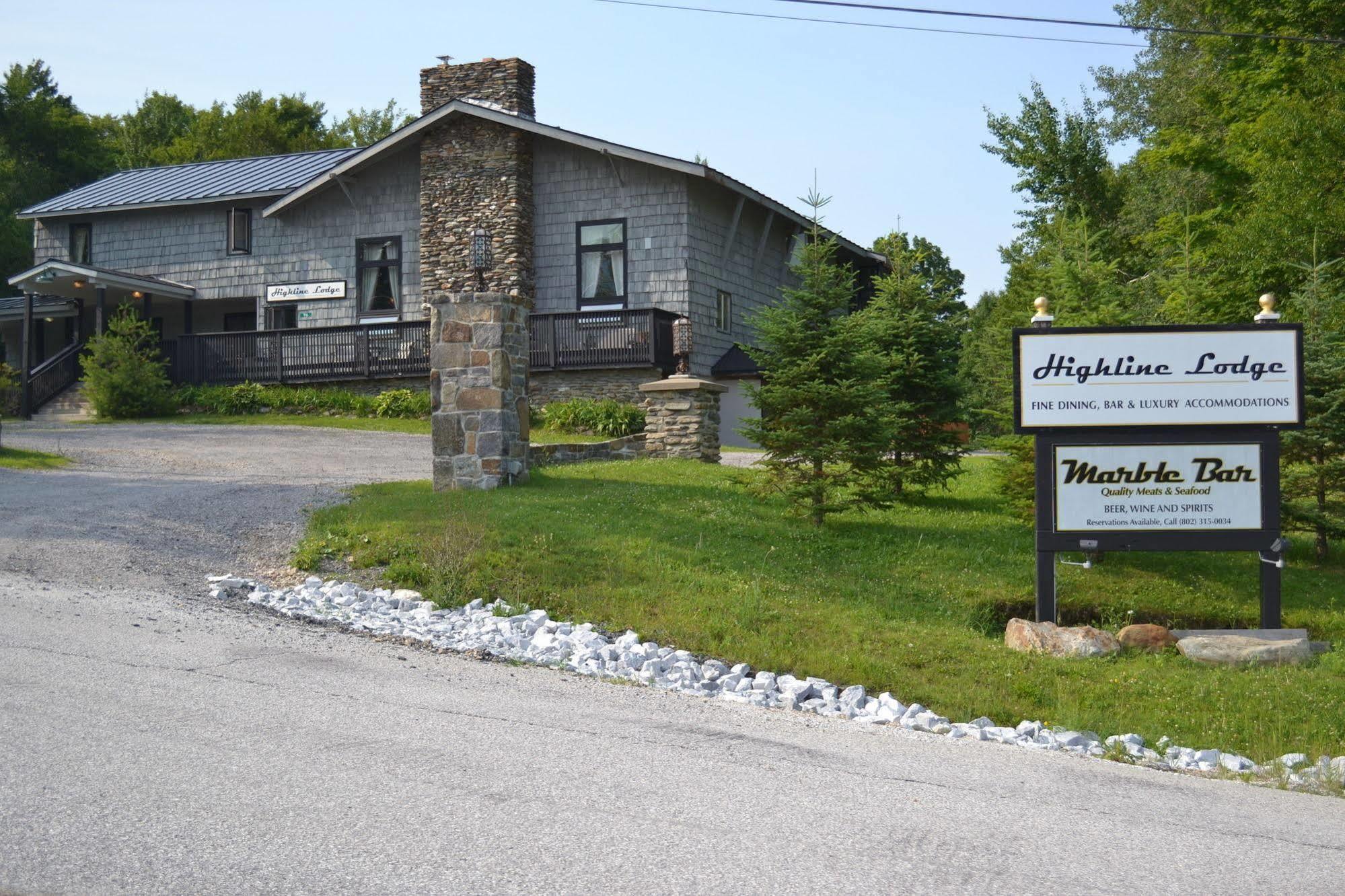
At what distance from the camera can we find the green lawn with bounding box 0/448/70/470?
18609 millimetres

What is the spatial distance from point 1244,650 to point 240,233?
28226 mm

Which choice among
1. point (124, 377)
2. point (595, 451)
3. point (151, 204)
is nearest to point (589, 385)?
point (595, 451)

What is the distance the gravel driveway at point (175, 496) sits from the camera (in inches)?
466

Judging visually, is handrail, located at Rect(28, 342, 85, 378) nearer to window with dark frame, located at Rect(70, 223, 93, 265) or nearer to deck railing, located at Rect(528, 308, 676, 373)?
window with dark frame, located at Rect(70, 223, 93, 265)

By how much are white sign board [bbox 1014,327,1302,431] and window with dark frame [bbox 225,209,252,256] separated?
83.1ft

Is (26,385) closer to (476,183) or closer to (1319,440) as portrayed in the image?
(476,183)

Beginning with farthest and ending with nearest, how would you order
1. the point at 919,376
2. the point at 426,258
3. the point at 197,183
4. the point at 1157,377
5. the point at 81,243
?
the point at 81,243 < the point at 197,183 < the point at 426,258 < the point at 919,376 < the point at 1157,377

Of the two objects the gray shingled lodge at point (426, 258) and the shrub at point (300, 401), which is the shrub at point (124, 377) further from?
the gray shingled lodge at point (426, 258)

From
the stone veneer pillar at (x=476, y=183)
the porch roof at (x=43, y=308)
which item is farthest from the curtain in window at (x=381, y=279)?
the porch roof at (x=43, y=308)

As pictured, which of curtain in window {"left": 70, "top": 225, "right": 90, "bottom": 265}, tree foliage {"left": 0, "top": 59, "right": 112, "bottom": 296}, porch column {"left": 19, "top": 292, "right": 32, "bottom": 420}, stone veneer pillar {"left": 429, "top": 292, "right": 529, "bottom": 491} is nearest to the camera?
stone veneer pillar {"left": 429, "top": 292, "right": 529, "bottom": 491}

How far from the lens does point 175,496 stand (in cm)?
1553

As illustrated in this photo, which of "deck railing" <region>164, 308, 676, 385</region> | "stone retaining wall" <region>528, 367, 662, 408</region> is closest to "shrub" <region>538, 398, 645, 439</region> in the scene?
"stone retaining wall" <region>528, 367, 662, 408</region>

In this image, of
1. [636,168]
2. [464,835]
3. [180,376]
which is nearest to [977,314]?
[636,168]

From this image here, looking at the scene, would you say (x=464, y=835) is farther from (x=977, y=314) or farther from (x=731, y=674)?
(x=977, y=314)
